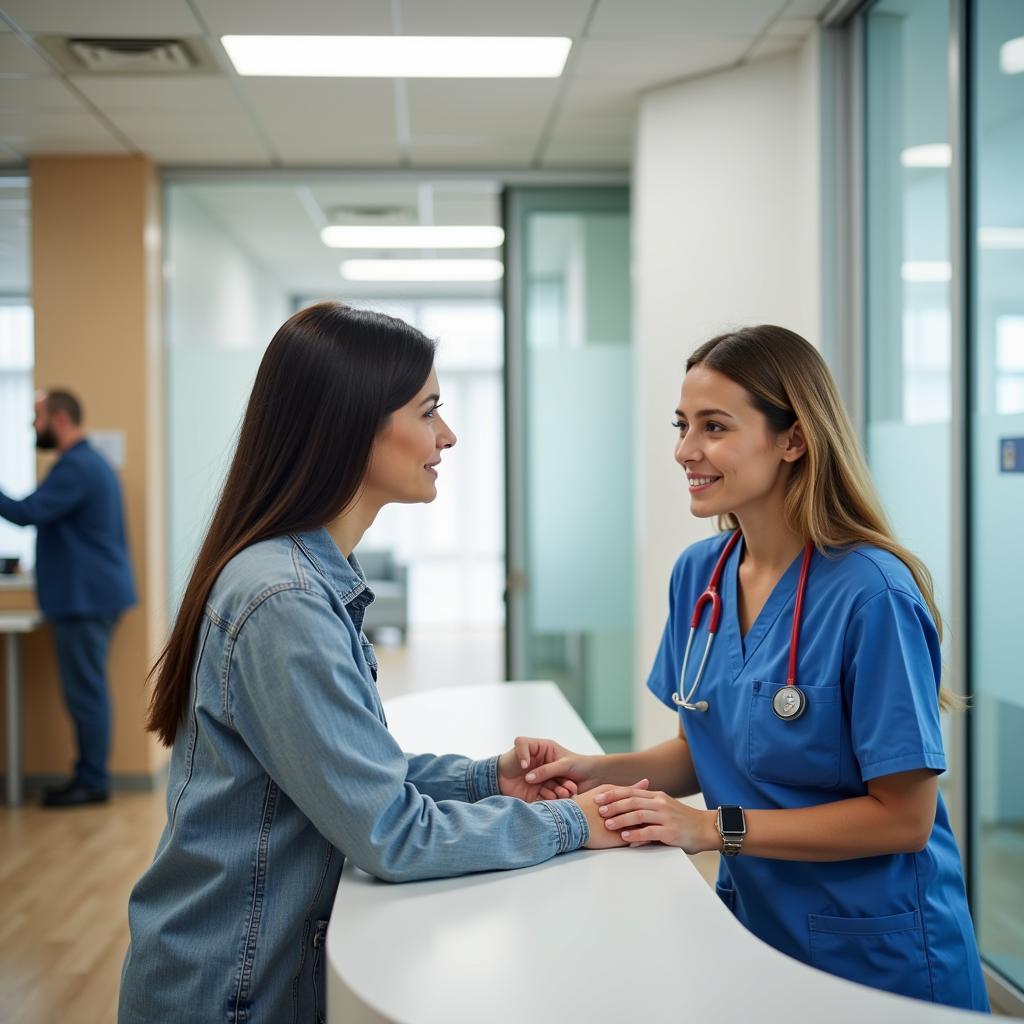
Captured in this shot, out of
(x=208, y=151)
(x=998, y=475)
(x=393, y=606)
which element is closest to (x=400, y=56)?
(x=208, y=151)

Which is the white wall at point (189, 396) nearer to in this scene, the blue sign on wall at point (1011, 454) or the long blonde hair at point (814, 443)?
the blue sign on wall at point (1011, 454)

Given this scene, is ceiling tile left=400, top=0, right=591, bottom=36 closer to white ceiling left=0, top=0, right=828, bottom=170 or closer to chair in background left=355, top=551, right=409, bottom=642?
white ceiling left=0, top=0, right=828, bottom=170

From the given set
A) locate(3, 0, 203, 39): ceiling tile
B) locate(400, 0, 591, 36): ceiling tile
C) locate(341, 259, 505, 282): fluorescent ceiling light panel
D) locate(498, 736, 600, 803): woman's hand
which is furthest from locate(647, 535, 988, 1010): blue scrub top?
locate(341, 259, 505, 282): fluorescent ceiling light panel

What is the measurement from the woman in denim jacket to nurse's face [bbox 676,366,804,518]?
1.47 ft

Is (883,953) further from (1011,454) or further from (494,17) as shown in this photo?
(494,17)

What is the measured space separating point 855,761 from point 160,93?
3.26 m

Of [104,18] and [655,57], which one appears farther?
[655,57]

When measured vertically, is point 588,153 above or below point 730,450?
above

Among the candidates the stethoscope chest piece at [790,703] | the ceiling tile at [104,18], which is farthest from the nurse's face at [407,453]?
the ceiling tile at [104,18]

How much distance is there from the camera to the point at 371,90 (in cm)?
354

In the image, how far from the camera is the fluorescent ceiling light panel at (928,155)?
8.41ft

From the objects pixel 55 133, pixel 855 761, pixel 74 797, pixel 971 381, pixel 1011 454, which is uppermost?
pixel 55 133

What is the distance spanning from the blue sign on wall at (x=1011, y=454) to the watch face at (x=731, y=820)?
4.32 feet

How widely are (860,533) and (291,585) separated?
0.76 meters
